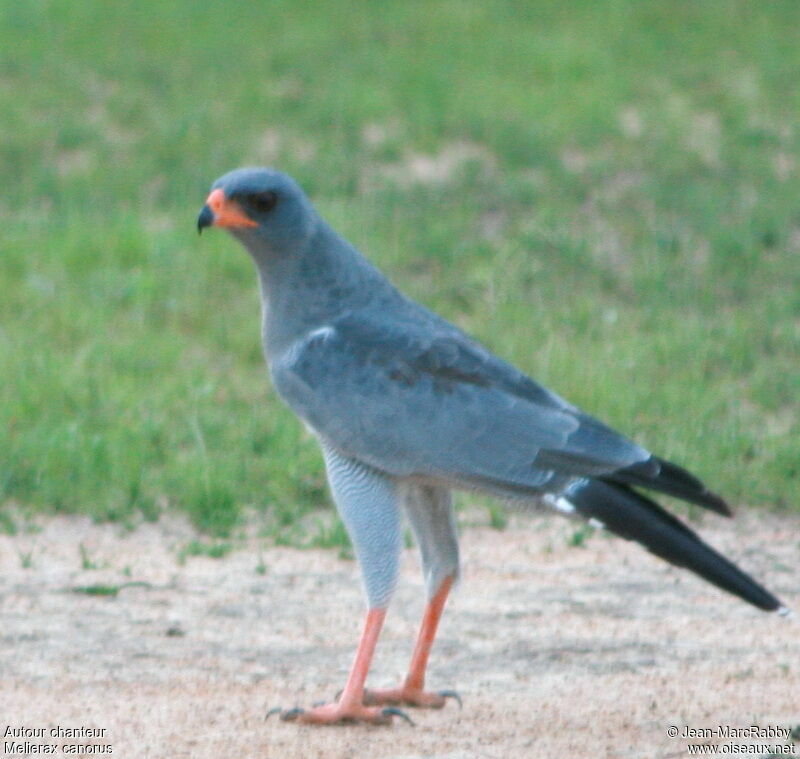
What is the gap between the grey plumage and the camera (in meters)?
4.43

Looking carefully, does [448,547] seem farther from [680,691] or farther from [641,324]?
[641,324]

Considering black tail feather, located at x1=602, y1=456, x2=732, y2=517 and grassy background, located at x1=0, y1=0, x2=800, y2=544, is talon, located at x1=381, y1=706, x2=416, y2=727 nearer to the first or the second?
black tail feather, located at x1=602, y1=456, x2=732, y2=517

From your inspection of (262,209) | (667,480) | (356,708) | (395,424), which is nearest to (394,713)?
(356,708)

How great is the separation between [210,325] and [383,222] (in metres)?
1.69

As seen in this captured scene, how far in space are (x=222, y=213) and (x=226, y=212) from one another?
0.02m

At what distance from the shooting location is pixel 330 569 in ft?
19.7

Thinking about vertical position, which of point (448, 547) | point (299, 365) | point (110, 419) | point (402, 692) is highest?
point (299, 365)

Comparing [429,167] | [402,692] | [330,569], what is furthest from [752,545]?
[429,167]

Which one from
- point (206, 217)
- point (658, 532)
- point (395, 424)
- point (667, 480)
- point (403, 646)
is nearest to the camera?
point (658, 532)

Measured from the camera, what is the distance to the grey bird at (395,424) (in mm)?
4410

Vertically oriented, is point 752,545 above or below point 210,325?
above

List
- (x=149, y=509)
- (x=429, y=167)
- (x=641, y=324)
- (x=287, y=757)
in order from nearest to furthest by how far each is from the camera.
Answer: (x=287, y=757) → (x=149, y=509) → (x=641, y=324) → (x=429, y=167)

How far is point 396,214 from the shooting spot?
1036 cm

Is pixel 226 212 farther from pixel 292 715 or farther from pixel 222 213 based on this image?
pixel 292 715
